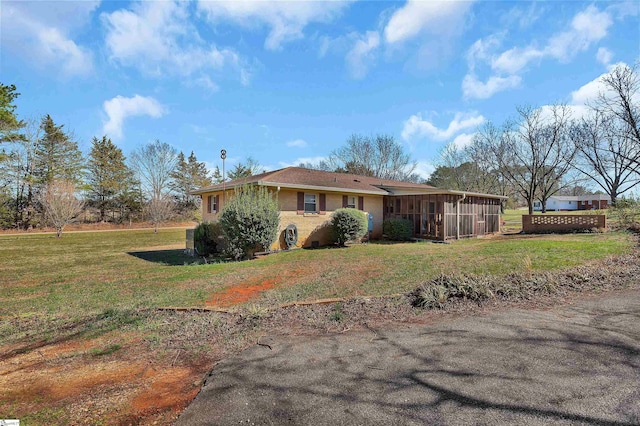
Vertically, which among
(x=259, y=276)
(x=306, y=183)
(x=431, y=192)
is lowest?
(x=259, y=276)

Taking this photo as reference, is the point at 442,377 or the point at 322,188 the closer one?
the point at 442,377

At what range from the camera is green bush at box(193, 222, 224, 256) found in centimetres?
1427

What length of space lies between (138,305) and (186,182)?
138 ft

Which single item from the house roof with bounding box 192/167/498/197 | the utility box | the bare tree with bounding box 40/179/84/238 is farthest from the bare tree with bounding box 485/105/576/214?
the bare tree with bounding box 40/179/84/238

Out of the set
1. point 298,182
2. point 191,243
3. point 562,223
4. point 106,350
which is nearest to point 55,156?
point 191,243

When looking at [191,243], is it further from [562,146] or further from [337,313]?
[562,146]

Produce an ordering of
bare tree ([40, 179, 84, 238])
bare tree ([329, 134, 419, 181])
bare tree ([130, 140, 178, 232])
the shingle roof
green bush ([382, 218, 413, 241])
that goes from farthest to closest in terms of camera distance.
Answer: bare tree ([329, 134, 419, 181]) < bare tree ([130, 140, 178, 232]) < bare tree ([40, 179, 84, 238]) < green bush ([382, 218, 413, 241]) < the shingle roof

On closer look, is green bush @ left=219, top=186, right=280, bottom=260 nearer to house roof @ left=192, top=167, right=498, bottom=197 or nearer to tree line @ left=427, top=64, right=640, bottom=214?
house roof @ left=192, top=167, right=498, bottom=197

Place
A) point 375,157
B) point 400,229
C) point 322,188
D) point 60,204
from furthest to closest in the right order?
point 375,157
point 60,204
point 400,229
point 322,188

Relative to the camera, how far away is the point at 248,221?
12.0 metres

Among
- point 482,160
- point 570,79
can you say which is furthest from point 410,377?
point 482,160

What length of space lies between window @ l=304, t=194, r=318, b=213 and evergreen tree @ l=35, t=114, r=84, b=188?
104 feet

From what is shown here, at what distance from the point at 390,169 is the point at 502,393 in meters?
41.0

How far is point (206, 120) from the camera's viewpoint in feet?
69.2
